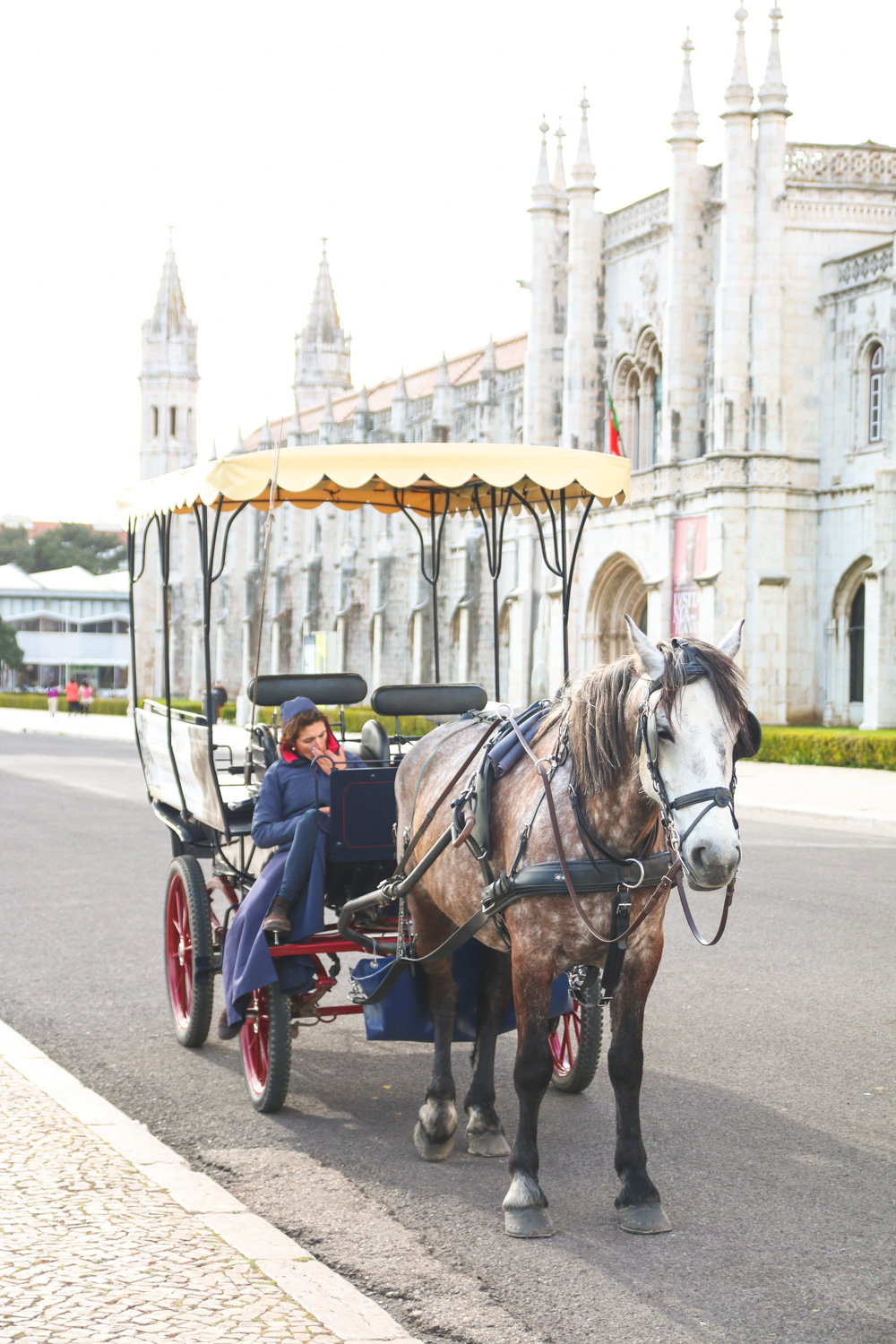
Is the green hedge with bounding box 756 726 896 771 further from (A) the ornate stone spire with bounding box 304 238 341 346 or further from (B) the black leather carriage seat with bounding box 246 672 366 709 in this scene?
(A) the ornate stone spire with bounding box 304 238 341 346

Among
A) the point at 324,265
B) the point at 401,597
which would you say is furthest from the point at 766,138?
the point at 324,265

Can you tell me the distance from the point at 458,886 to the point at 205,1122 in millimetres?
1506

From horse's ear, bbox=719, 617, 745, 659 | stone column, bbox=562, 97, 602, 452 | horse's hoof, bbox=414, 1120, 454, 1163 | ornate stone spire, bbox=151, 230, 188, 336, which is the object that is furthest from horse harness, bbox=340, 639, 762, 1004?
ornate stone spire, bbox=151, 230, 188, 336

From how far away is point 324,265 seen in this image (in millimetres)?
77750

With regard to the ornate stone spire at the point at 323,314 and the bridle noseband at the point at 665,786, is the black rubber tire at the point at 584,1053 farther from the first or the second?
the ornate stone spire at the point at 323,314

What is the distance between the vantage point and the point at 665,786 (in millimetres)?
4242

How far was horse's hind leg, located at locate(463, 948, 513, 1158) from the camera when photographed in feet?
17.5

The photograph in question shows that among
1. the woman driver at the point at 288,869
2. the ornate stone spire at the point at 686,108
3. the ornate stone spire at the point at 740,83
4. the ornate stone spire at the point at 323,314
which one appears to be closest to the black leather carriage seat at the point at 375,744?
the woman driver at the point at 288,869

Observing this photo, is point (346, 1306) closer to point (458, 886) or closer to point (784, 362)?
point (458, 886)

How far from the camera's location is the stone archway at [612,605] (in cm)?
3838

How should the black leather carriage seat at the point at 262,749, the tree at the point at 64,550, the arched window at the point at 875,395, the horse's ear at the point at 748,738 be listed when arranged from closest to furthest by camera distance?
the horse's ear at the point at 748,738
the black leather carriage seat at the point at 262,749
the arched window at the point at 875,395
the tree at the point at 64,550

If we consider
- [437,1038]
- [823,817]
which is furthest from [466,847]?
[823,817]

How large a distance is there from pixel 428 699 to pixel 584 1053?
1975mm

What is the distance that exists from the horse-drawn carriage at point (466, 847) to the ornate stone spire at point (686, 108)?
2896cm
